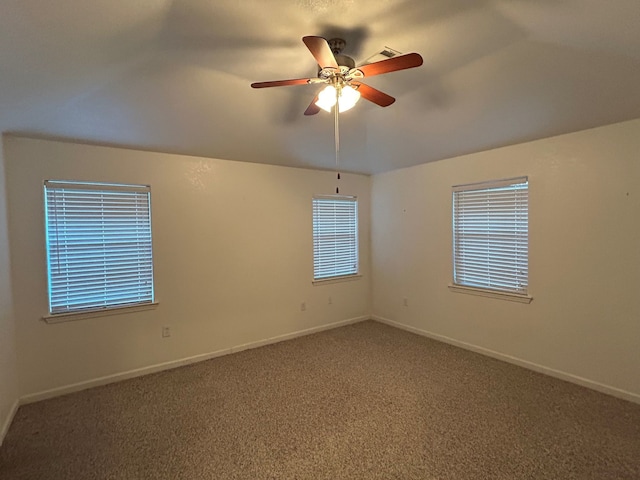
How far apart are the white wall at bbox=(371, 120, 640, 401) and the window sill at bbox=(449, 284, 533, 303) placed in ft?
0.18

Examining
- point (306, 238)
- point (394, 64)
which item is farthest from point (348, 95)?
point (306, 238)

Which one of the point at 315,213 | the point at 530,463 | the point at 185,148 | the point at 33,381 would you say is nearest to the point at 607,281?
the point at 530,463

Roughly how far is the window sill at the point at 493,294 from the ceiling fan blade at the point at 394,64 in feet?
9.14

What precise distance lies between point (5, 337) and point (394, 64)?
340 cm

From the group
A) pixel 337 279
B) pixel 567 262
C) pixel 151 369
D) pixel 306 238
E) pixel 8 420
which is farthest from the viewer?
pixel 337 279

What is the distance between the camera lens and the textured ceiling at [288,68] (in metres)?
1.70

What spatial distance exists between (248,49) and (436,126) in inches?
79.1

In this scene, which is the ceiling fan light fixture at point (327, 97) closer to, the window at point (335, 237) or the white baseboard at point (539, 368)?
the window at point (335, 237)

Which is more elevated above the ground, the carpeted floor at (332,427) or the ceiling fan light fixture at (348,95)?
the ceiling fan light fixture at (348,95)

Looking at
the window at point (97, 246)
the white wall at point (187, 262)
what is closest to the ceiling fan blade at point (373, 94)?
the white wall at point (187, 262)

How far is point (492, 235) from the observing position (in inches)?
144

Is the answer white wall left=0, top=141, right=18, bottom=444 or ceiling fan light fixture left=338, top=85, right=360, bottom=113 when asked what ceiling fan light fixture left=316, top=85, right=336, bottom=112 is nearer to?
ceiling fan light fixture left=338, top=85, right=360, bottom=113

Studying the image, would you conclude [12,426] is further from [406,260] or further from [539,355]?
[539,355]

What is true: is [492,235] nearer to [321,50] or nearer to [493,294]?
[493,294]
